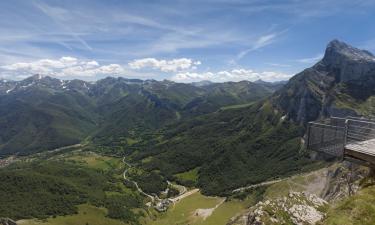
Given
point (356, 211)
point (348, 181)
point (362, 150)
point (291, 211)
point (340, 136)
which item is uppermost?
point (340, 136)

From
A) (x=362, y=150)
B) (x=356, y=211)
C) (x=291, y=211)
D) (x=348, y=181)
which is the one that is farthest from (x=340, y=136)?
(x=348, y=181)

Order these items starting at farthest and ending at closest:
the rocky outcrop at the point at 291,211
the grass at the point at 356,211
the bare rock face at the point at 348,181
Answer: the bare rock face at the point at 348,181, the rocky outcrop at the point at 291,211, the grass at the point at 356,211

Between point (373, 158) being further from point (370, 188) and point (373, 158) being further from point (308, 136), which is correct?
point (308, 136)

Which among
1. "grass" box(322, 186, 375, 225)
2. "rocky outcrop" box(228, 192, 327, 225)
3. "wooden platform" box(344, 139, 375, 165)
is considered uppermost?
"wooden platform" box(344, 139, 375, 165)

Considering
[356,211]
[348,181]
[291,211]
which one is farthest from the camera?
[348,181]

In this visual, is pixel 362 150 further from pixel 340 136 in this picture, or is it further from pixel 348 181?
pixel 348 181

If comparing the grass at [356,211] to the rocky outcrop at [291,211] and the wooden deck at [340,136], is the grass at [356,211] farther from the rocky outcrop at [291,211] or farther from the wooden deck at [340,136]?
the rocky outcrop at [291,211]

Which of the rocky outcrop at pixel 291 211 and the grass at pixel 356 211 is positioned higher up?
the grass at pixel 356 211

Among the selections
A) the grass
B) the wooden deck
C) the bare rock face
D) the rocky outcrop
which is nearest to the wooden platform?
the wooden deck

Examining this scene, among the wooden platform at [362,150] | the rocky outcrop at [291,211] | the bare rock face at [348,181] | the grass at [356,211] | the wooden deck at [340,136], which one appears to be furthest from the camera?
the bare rock face at [348,181]

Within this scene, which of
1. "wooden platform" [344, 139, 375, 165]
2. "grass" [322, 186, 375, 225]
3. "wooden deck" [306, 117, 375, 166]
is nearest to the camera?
"grass" [322, 186, 375, 225]

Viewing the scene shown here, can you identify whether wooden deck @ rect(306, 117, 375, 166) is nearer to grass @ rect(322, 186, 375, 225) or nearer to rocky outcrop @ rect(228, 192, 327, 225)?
grass @ rect(322, 186, 375, 225)

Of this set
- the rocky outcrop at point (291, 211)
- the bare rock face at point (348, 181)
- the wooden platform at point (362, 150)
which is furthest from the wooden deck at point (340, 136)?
the rocky outcrop at point (291, 211)
